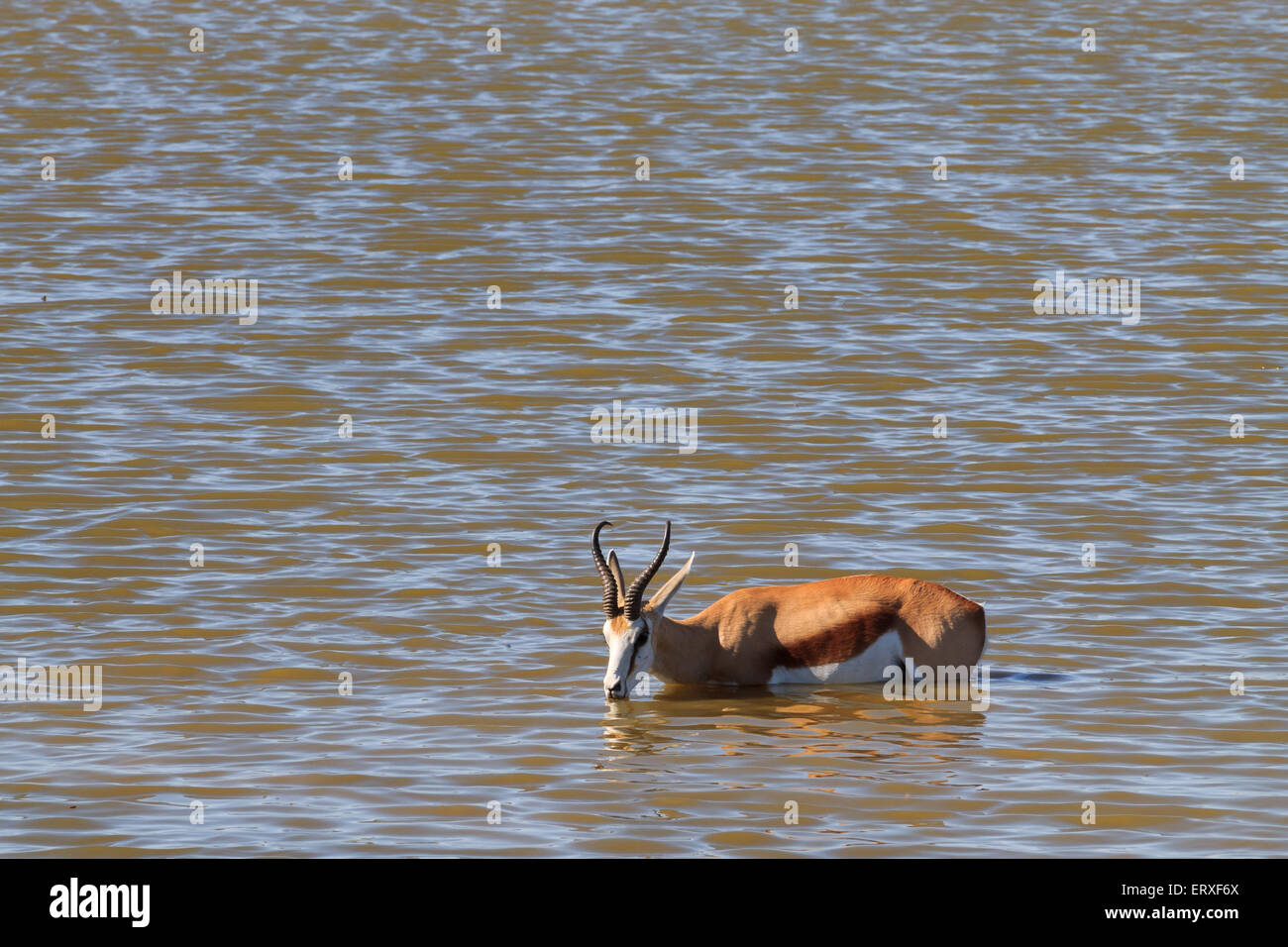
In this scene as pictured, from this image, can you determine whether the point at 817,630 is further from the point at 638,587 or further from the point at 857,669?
the point at 638,587

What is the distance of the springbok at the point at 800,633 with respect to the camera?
11945mm

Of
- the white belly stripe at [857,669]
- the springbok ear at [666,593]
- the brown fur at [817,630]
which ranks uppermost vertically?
the springbok ear at [666,593]

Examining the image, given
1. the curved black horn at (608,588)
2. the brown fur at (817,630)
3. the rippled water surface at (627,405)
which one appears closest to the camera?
the rippled water surface at (627,405)

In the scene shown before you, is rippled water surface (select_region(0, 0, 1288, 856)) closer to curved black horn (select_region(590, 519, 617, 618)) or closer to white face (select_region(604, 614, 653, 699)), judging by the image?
white face (select_region(604, 614, 653, 699))

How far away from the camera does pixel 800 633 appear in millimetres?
12148

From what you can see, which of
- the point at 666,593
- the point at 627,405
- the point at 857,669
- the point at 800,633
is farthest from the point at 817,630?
the point at 627,405

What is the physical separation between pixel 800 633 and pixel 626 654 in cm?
107

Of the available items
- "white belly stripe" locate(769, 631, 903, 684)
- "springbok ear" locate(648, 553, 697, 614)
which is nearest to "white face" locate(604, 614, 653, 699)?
"springbok ear" locate(648, 553, 697, 614)

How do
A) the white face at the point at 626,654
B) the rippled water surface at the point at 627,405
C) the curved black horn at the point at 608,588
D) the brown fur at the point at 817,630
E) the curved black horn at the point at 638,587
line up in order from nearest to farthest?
1. the rippled water surface at the point at 627,405
2. the white face at the point at 626,654
3. the curved black horn at the point at 638,587
4. the curved black horn at the point at 608,588
5. the brown fur at the point at 817,630

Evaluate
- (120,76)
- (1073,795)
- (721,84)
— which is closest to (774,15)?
(721,84)

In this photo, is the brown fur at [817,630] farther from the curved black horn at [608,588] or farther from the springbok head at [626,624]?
the curved black horn at [608,588]

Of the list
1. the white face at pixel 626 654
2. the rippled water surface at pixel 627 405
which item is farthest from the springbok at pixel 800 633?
the rippled water surface at pixel 627 405

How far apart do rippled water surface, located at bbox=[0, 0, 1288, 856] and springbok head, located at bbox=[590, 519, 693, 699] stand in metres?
0.26

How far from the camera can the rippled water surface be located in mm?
10406
